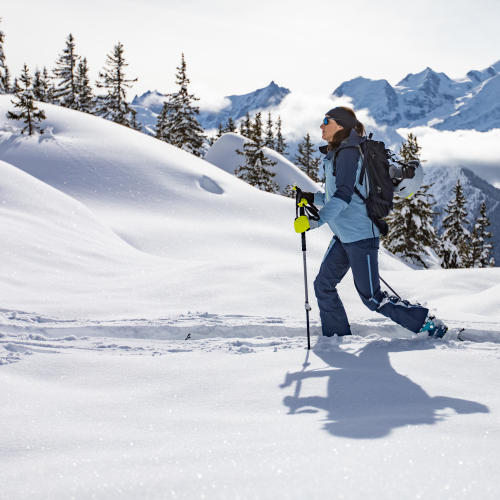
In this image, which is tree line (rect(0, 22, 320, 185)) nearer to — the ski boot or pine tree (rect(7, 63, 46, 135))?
pine tree (rect(7, 63, 46, 135))

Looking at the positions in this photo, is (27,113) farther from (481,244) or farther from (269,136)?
(481,244)

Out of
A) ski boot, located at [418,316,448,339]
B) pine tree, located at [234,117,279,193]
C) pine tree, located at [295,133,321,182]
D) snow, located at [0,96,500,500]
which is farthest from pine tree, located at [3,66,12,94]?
ski boot, located at [418,316,448,339]

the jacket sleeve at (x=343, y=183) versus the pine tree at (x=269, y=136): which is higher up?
the pine tree at (x=269, y=136)

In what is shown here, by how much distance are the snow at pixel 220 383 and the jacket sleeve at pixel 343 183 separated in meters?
1.22

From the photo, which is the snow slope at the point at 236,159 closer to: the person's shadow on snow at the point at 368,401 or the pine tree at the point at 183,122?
the pine tree at the point at 183,122

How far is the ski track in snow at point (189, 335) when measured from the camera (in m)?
3.94

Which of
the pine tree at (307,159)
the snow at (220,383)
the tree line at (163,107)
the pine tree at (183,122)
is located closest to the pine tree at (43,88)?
the tree line at (163,107)

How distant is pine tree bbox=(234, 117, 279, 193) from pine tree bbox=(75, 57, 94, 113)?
63.5 feet

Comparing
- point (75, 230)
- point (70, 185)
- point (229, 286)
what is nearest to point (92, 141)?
point (70, 185)

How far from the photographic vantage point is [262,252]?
11.1 m

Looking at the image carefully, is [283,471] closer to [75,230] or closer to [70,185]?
[75,230]

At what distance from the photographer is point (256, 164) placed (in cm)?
3469

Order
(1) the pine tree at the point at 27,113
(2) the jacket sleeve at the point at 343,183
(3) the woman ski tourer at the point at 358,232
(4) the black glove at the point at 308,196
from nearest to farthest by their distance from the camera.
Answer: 1. (2) the jacket sleeve at the point at 343,183
2. (3) the woman ski tourer at the point at 358,232
3. (4) the black glove at the point at 308,196
4. (1) the pine tree at the point at 27,113

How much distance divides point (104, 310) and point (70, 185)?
953 centimetres
